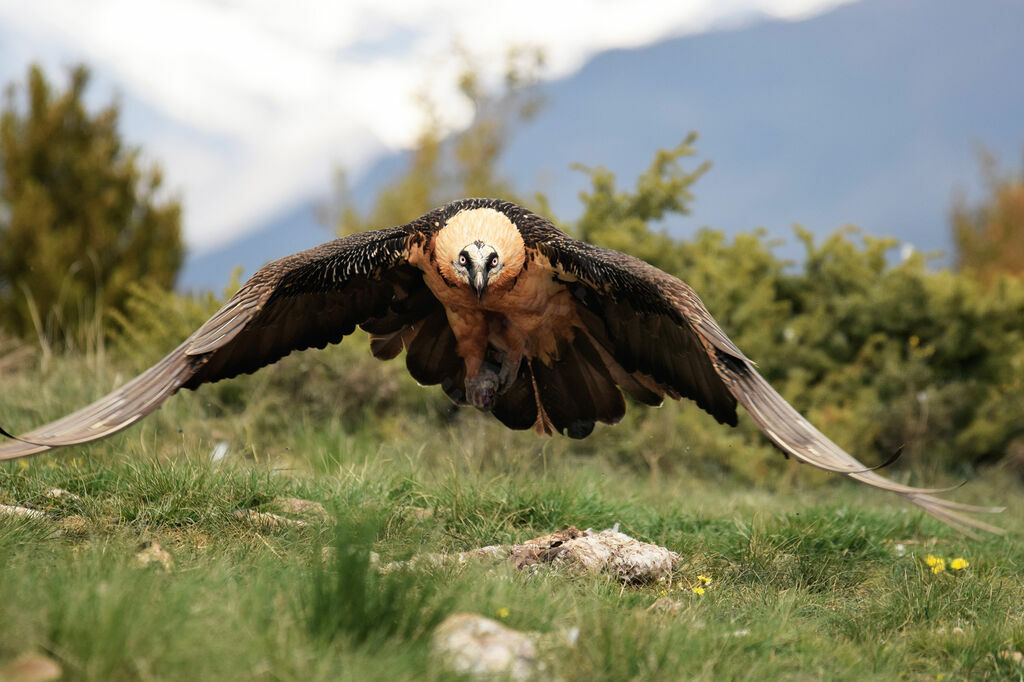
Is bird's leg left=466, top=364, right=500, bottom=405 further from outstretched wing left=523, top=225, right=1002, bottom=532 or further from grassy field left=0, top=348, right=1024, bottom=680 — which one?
outstretched wing left=523, top=225, right=1002, bottom=532

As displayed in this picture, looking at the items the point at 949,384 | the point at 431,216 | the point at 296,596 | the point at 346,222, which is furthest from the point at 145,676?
the point at 346,222

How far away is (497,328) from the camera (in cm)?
564

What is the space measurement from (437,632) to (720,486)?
5945 mm

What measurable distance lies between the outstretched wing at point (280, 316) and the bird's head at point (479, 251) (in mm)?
342

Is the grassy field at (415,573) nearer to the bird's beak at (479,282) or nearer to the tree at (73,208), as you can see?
the bird's beak at (479,282)

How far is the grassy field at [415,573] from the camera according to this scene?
9.39 feet

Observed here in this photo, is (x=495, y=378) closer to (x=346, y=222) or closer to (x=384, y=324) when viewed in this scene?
(x=384, y=324)

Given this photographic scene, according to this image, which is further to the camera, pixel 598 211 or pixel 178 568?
pixel 598 211

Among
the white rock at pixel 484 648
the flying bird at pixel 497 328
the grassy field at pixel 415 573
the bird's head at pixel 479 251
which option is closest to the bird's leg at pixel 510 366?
the flying bird at pixel 497 328

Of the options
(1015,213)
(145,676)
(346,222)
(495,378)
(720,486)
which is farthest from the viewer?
(1015,213)

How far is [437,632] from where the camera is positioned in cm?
307

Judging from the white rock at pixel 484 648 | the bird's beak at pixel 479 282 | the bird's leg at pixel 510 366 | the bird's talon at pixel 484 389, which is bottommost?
the white rock at pixel 484 648

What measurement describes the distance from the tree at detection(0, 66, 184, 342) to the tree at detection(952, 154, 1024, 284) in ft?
56.3

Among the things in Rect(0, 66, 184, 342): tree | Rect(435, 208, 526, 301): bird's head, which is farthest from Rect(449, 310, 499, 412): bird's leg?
Rect(0, 66, 184, 342): tree
